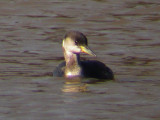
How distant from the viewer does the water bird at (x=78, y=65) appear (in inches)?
537

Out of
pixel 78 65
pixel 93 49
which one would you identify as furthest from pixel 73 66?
pixel 93 49

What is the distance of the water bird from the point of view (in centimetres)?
1365

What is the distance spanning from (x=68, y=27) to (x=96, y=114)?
812 cm

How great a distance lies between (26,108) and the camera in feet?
37.1

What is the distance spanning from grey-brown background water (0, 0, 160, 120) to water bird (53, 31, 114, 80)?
0.27 meters

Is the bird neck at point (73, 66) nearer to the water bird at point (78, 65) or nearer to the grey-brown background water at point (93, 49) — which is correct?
the water bird at point (78, 65)

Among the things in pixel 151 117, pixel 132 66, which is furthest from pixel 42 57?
pixel 151 117

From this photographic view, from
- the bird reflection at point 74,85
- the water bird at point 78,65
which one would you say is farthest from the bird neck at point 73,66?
the bird reflection at point 74,85

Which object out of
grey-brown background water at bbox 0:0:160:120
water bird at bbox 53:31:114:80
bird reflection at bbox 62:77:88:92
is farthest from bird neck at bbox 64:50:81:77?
grey-brown background water at bbox 0:0:160:120

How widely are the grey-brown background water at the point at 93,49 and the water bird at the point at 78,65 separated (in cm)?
27

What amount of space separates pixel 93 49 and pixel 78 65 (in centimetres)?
277

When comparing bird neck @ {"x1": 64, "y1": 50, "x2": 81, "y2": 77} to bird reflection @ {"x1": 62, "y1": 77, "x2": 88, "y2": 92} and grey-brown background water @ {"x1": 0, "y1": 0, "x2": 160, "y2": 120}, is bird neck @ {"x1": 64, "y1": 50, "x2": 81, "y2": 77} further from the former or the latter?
grey-brown background water @ {"x1": 0, "y1": 0, "x2": 160, "y2": 120}

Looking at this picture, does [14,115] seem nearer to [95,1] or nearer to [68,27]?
[68,27]

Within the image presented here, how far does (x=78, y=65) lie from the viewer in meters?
13.9
